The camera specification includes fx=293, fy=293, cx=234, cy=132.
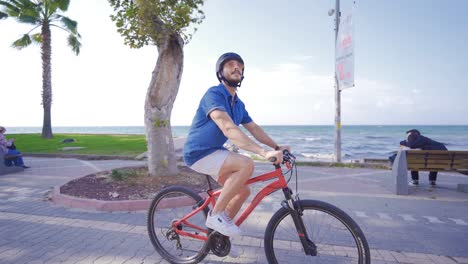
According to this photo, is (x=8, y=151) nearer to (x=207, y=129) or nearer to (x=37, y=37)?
(x=207, y=129)

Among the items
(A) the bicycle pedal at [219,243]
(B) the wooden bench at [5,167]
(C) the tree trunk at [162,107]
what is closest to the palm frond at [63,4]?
(B) the wooden bench at [5,167]

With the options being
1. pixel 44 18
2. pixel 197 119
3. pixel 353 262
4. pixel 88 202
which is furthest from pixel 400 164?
pixel 44 18

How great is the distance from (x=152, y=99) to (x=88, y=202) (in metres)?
2.65

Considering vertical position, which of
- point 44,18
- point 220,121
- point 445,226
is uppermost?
point 44,18

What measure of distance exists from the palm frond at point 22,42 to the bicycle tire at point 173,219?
21753 millimetres

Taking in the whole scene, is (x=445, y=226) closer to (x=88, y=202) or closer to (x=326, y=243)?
(x=326, y=243)

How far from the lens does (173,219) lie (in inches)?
127

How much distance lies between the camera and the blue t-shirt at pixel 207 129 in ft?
8.54

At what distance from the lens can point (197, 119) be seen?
277cm

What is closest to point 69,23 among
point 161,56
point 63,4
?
point 63,4

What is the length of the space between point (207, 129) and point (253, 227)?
7.01 ft

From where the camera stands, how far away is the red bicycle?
2.34m

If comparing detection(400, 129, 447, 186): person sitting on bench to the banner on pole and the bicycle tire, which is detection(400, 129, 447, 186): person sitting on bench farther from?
the bicycle tire

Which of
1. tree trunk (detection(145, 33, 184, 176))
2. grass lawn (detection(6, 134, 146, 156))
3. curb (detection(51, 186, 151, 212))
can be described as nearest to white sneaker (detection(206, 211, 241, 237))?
curb (detection(51, 186, 151, 212))
